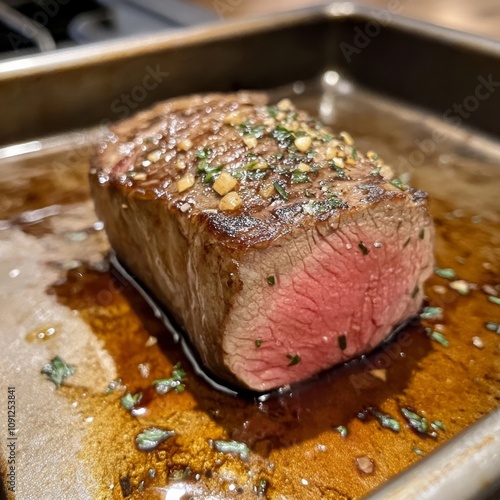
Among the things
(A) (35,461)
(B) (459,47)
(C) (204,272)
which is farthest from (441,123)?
(A) (35,461)

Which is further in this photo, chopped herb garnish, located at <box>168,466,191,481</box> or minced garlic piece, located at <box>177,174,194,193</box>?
minced garlic piece, located at <box>177,174,194,193</box>

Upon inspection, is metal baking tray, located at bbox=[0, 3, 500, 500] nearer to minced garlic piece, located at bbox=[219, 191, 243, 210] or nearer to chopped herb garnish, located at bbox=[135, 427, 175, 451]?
chopped herb garnish, located at bbox=[135, 427, 175, 451]

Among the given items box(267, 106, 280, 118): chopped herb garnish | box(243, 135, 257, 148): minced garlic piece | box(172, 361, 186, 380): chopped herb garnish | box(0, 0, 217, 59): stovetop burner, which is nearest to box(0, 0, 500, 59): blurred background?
box(0, 0, 217, 59): stovetop burner

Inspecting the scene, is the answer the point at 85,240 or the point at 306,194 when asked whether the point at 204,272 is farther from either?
the point at 85,240

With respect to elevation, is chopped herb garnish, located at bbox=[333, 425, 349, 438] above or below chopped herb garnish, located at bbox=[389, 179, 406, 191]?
below

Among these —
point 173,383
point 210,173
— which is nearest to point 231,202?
point 210,173

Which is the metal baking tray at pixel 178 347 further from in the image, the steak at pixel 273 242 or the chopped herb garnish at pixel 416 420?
the steak at pixel 273 242

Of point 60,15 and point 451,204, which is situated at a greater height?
point 60,15
